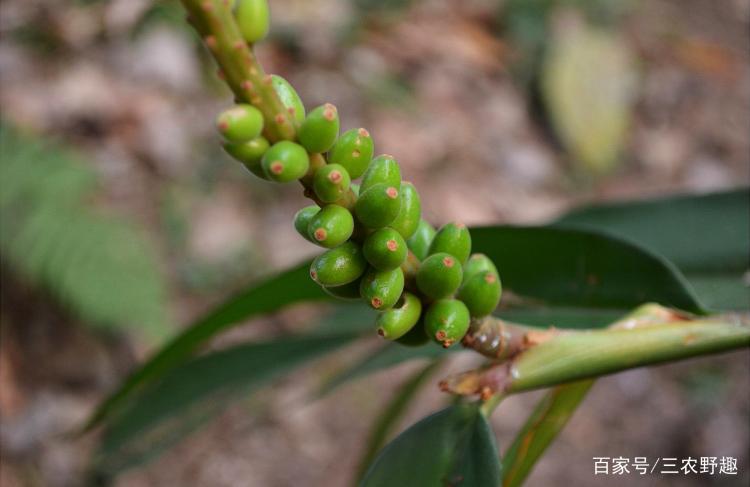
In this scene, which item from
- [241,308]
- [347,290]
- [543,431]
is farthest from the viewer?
[241,308]

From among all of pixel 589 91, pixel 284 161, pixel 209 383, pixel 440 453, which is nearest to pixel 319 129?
pixel 284 161

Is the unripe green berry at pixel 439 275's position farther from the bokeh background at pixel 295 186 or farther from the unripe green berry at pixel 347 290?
the bokeh background at pixel 295 186

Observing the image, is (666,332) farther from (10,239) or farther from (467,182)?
(467,182)

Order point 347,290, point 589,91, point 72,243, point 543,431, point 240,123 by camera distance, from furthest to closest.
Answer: point 589,91 → point 72,243 → point 543,431 → point 347,290 → point 240,123

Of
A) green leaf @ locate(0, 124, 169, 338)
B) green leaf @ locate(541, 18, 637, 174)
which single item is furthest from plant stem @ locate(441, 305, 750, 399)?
green leaf @ locate(541, 18, 637, 174)

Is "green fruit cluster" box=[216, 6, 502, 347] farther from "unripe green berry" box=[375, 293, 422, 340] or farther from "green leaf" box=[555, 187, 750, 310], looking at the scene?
"green leaf" box=[555, 187, 750, 310]

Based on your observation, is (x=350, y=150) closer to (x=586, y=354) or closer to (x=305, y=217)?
(x=305, y=217)
